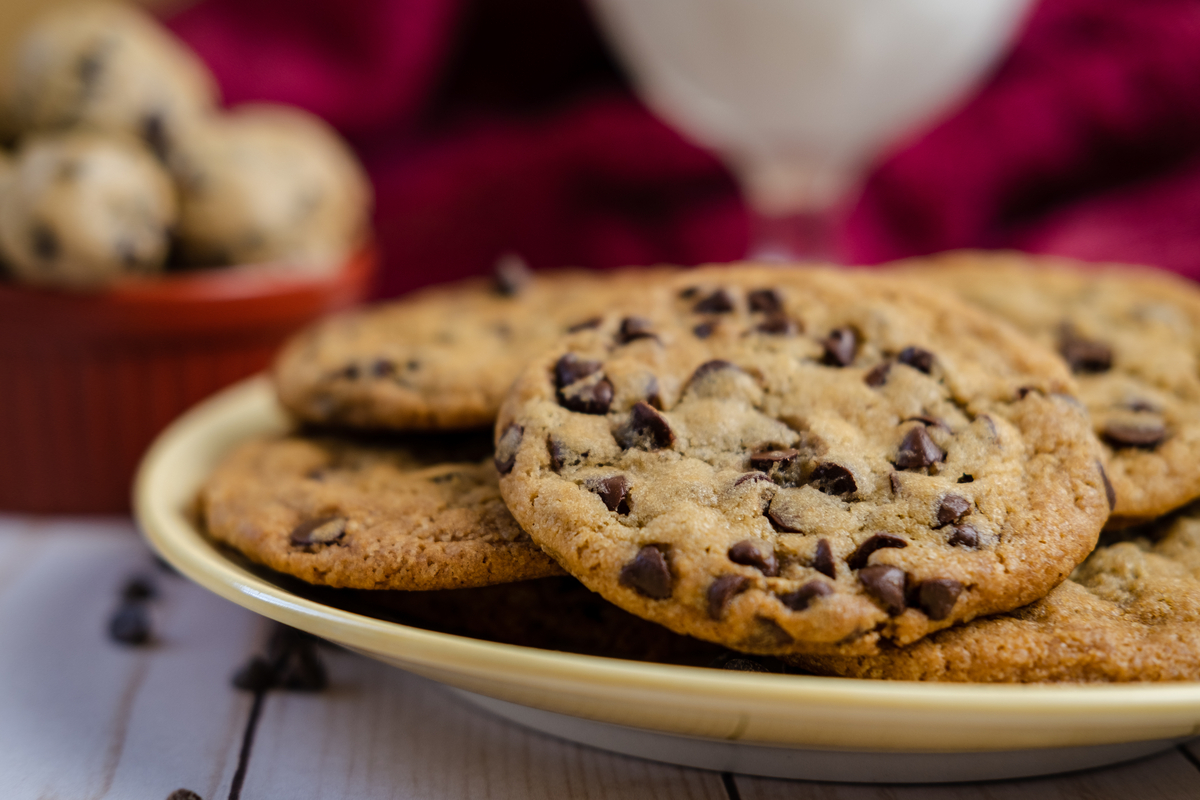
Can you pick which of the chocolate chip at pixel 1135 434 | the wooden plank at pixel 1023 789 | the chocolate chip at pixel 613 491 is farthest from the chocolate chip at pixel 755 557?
the chocolate chip at pixel 1135 434

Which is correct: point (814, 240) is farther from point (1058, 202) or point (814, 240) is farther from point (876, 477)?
point (876, 477)

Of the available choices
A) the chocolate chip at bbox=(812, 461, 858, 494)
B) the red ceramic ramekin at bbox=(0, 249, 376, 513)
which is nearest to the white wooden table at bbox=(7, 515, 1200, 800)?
the chocolate chip at bbox=(812, 461, 858, 494)

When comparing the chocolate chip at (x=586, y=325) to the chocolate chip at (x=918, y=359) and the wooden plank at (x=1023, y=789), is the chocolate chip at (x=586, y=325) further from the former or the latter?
the wooden plank at (x=1023, y=789)

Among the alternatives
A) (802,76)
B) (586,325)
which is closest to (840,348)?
(586,325)

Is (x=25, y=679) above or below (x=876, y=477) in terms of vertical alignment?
below

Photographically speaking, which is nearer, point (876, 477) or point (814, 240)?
point (876, 477)

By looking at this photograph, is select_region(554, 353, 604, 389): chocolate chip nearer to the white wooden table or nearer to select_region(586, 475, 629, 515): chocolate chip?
select_region(586, 475, 629, 515): chocolate chip

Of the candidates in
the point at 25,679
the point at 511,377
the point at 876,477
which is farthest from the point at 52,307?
the point at 876,477

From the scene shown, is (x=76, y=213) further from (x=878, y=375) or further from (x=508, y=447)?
(x=878, y=375)
